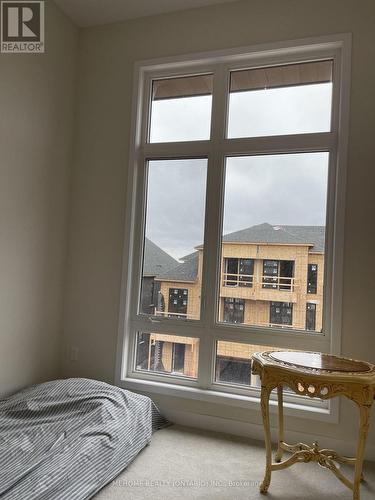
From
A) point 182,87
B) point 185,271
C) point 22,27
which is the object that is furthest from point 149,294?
point 22,27

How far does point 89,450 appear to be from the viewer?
6.45 feet

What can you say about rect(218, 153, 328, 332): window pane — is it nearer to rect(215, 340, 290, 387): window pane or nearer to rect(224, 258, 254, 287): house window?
rect(224, 258, 254, 287): house window

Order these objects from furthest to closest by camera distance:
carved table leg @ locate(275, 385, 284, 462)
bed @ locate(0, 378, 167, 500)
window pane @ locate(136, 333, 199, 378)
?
window pane @ locate(136, 333, 199, 378) → carved table leg @ locate(275, 385, 284, 462) → bed @ locate(0, 378, 167, 500)

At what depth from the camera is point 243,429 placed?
2.61 m

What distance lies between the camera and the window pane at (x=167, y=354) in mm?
2850

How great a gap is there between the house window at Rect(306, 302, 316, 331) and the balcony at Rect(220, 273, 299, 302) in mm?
109

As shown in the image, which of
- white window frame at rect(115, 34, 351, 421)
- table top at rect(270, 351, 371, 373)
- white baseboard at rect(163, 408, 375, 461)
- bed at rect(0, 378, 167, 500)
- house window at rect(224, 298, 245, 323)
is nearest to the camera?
bed at rect(0, 378, 167, 500)

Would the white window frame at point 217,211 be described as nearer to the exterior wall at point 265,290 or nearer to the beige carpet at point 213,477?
the exterior wall at point 265,290

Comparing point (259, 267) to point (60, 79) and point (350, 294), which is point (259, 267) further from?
point (60, 79)

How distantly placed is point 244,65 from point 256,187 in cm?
94

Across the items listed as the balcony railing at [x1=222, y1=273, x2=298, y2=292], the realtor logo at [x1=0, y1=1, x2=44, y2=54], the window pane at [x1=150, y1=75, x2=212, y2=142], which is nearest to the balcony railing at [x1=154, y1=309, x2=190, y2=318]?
the balcony railing at [x1=222, y1=273, x2=298, y2=292]

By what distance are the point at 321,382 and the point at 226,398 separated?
1.02 m

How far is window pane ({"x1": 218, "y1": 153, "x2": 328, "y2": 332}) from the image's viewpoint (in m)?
2.61

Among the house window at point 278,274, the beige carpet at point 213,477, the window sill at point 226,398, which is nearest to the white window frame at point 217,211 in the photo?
the window sill at point 226,398
